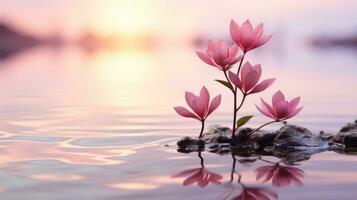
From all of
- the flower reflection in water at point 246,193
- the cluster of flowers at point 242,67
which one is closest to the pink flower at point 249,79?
the cluster of flowers at point 242,67

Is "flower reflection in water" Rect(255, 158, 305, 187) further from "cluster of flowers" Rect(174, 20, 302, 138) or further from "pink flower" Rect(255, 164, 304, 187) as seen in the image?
"cluster of flowers" Rect(174, 20, 302, 138)

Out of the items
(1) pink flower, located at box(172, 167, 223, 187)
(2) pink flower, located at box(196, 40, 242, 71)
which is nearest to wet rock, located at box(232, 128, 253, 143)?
(2) pink flower, located at box(196, 40, 242, 71)

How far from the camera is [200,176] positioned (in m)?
2.35

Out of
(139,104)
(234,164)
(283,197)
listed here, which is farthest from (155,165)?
(139,104)

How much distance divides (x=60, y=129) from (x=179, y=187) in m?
1.78

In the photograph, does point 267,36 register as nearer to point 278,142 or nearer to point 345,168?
point 278,142

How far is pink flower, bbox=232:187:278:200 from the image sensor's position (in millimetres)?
1963

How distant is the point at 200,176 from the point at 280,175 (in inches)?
11.7

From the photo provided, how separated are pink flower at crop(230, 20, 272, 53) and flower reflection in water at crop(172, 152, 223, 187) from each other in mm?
743

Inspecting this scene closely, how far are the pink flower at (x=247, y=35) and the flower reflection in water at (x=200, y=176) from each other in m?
0.74

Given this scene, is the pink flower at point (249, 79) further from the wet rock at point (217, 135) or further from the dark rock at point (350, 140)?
the dark rock at point (350, 140)

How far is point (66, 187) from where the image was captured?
2123 mm

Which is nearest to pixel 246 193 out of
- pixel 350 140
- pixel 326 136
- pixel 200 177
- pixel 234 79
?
pixel 200 177

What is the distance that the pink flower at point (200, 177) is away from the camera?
2227 mm
